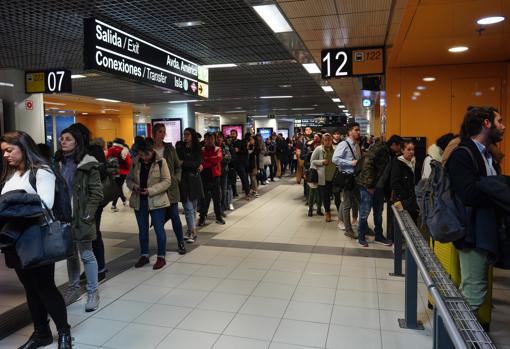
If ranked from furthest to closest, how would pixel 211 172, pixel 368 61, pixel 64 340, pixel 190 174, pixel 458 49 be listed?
pixel 211 172
pixel 368 61
pixel 190 174
pixel 458 49
pixel 64 340

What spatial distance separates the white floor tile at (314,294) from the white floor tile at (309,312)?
0.09 m

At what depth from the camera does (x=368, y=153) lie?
5.35m

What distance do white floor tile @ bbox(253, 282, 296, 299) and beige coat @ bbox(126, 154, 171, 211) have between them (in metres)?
1.40

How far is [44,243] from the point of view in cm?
260

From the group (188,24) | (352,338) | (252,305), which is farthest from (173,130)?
(352,338)

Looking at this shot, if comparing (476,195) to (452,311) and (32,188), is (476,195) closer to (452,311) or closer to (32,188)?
(452,311)

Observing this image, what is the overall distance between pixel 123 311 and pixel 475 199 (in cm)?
280

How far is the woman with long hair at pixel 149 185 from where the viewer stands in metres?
4.48

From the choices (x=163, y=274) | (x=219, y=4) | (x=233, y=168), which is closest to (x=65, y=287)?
(x=163, y=274)

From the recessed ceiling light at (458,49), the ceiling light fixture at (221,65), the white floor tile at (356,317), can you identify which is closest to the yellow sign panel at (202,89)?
the ceiling light fixture at (221,65)

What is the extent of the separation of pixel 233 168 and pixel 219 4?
16.0 feet

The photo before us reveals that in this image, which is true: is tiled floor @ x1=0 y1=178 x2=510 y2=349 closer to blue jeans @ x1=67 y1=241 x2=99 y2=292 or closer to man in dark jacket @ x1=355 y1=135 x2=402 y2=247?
blue jeans @ x1=67 y1=241 x2=99 y2=292

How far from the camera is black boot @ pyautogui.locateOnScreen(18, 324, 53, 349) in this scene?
114 inches

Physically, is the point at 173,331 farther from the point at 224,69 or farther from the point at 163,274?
the point at 224,69
